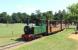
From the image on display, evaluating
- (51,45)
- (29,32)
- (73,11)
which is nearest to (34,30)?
(29,32)

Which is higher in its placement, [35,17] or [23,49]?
[35,17]

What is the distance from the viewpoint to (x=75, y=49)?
17922mm

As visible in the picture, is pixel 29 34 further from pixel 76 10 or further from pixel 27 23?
pixel 76 10

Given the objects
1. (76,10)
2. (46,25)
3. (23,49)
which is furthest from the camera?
(76,10)

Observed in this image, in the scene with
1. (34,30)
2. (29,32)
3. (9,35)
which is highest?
(34,30)

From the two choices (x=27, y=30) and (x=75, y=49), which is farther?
(x=27, y=30)

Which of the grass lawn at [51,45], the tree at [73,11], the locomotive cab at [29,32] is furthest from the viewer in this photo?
the tree at [73,11]

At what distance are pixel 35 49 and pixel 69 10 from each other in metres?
73.6

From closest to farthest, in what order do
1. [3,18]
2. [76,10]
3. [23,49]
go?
[23,49], [76,10], [3,18]

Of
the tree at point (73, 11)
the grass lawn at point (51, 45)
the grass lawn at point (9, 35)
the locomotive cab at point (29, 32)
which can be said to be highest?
the tree at point (73, 11)

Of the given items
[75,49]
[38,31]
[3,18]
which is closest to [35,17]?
[38,31]

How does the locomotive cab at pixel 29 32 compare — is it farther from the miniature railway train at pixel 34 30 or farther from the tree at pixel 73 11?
the tree at pixel 73 11

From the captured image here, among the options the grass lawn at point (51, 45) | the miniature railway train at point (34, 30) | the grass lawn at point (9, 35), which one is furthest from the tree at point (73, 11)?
the grass lawn at point (51, 45)

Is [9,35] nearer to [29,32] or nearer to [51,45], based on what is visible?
[29,32]
